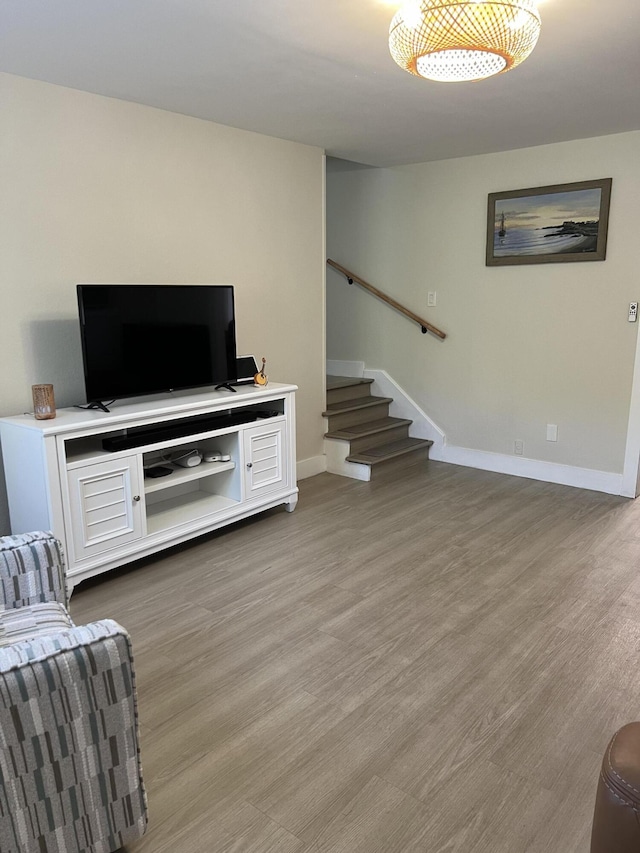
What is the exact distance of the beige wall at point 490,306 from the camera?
4066 mm

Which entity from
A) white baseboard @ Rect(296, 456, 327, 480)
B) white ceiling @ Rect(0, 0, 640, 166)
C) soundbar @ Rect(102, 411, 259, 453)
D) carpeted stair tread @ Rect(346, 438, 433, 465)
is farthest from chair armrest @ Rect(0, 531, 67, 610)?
carpeted stair tread @ Rect(346, 438, 433, 465)

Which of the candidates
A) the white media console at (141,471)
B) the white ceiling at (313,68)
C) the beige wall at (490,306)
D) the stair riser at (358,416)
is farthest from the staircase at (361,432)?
the white ceiling at (313,68)

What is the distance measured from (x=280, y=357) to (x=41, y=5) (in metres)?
2.51

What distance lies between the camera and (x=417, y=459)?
5035mm

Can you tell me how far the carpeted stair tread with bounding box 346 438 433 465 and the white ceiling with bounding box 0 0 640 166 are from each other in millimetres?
2191

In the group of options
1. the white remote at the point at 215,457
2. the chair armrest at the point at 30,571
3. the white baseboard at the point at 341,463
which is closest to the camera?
the chair armrest at the point at 30,571

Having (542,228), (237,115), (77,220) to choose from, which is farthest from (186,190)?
→ (542,228)

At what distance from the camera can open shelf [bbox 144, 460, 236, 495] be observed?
3146 millimetres

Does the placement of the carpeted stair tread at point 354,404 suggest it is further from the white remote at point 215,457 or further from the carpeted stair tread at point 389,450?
the white remote at point 215,457

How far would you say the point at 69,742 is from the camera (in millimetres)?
1330

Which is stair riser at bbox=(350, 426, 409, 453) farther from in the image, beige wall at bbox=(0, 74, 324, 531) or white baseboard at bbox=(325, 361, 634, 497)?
beige wall at bbox=(0, 74, 324, 531)

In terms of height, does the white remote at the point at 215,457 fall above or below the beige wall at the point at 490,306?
below

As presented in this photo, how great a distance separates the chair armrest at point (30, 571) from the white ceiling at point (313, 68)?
178cm

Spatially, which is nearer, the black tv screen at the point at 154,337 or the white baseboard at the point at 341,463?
the black tv screen at the point at 154,337
